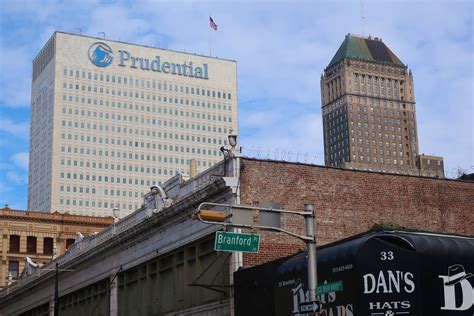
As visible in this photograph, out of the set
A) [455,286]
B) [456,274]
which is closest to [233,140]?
[456,274]

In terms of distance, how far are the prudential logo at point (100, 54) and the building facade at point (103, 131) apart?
0.80 ft

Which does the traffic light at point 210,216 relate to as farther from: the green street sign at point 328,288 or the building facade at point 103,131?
the building facade at point 103,131

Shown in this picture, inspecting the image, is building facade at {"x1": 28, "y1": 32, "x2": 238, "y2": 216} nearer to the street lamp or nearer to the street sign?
the street lamp

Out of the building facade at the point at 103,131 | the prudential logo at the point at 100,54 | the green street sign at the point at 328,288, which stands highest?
the prudential logo at the point at 100,54

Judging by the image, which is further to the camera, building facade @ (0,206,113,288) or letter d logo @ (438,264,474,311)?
building facade @ (0,206,113,288)

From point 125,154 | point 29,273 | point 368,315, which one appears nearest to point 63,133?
point 125,154

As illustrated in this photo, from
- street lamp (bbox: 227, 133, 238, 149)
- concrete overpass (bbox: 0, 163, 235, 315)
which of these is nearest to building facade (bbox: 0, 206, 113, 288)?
concrete overpass (bbox: 0, 163, 235, 315)

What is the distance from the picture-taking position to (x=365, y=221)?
3331cm

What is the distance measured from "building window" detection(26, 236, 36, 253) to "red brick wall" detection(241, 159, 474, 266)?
7247cm

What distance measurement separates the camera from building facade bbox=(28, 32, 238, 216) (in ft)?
614

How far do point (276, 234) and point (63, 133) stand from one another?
162188mm

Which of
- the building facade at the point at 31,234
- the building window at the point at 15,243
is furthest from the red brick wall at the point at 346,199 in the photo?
the building window at the point at 15,243

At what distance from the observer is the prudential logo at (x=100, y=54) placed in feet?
637

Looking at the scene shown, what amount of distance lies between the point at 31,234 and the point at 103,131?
307ft
